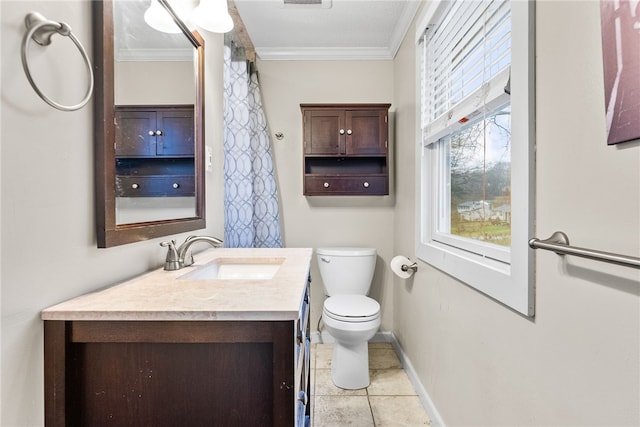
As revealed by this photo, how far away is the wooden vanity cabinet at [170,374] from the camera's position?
68 cm

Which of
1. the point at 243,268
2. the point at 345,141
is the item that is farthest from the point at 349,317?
the point at 345,141

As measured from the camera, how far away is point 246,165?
6.89ft

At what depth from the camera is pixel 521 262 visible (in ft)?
2.81

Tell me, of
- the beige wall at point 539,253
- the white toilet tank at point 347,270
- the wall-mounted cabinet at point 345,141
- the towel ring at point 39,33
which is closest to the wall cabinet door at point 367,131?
the wall-mounted cabinet at point 345,141

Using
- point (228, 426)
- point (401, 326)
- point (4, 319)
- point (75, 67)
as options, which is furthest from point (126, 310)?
point (401, 326)

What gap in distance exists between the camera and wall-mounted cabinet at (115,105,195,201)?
92cm

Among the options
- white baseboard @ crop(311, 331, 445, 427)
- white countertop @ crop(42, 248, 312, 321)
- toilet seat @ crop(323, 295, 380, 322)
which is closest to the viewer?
white countertop @ crop(42, 248, 312, 321)

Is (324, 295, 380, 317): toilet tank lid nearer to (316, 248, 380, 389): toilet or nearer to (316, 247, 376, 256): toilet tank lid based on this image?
(316, 248, 380, 389): toilet

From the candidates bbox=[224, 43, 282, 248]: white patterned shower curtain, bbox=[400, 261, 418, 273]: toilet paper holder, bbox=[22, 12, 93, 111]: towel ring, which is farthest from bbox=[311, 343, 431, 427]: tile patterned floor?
bbox=[22, 12, 93, 111]: towel ring

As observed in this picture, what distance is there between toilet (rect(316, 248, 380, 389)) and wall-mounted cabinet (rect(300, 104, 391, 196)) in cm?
50

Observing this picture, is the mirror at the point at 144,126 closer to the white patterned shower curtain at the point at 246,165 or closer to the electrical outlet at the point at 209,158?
the electrical outlet at the point at 209,158

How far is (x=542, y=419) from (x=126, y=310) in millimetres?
1087

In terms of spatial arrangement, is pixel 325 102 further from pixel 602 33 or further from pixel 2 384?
pixel 2 384

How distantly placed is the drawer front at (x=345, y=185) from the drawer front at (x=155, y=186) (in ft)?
3.39
